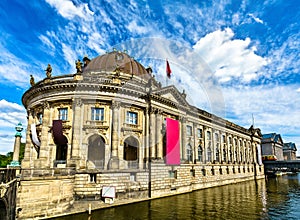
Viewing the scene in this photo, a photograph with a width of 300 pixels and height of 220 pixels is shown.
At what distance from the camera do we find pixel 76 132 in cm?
2906

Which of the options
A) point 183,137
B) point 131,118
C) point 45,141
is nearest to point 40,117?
point 45,141

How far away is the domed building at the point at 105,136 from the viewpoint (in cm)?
2588

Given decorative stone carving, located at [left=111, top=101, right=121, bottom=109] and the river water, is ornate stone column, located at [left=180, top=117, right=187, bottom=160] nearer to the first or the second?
the river water

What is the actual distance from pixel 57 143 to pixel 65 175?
8.67 metres

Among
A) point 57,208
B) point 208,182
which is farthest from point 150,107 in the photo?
point 208,182

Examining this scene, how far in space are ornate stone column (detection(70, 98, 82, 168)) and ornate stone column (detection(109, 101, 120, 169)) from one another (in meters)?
4.33

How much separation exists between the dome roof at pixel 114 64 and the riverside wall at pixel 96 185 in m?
18.1

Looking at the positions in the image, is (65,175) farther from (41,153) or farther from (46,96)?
(46,96)

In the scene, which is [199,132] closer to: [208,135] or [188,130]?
[208,135]

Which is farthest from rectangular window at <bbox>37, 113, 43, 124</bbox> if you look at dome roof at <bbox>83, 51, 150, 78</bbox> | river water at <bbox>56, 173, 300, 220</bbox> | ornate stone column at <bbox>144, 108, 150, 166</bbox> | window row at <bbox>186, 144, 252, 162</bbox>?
window row at <bbox>186, 144, 252, 162</bbox>

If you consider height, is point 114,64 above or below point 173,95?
above

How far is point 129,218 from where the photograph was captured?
20797 mm

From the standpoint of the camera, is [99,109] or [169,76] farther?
[169,76]

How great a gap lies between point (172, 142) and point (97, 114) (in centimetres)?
1280
